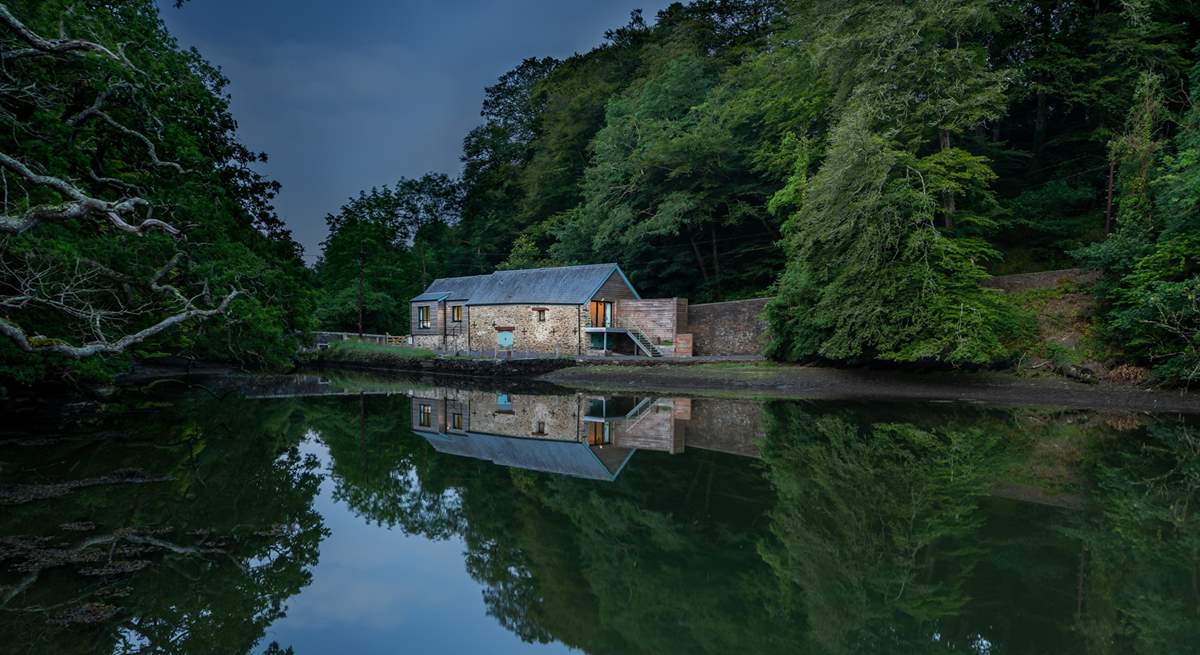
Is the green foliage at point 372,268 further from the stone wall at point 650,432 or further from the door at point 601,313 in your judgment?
the stone wall at point 650,432

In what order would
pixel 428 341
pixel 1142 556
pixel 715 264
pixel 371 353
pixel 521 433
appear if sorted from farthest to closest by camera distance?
pixel 428 341, pixel 371 353, pixel 715 264, pixel 521 433, pixel 1142 556

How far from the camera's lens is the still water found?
13.2 ft

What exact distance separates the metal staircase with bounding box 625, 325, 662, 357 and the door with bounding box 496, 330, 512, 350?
19.3ft

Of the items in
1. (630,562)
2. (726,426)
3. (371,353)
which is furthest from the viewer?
(371,353)

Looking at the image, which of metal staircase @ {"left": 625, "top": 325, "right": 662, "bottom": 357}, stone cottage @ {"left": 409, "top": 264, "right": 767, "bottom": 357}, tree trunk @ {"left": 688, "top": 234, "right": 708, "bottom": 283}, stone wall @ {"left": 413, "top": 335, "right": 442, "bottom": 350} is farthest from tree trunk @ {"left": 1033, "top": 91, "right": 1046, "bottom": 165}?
stone wall @ {"left": 413, "top": 335, "right": 442, "bottom": 350}

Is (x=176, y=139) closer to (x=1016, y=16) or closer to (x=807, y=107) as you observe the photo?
A: (x=807, y=107)

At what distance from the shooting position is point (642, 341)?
27.9 meters

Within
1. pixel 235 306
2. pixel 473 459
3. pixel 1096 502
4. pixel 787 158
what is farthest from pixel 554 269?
pixel 1096 502

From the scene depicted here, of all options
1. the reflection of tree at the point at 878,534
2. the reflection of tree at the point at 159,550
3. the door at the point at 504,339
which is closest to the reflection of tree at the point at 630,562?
the reflection of tree at the point at 878,534

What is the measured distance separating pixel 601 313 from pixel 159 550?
78.1 feet

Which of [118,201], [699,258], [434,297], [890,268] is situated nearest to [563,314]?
[699,258]

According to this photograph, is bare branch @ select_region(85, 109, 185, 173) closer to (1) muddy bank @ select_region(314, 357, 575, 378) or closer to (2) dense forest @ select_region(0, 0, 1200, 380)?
(2) dense forest @ select_region(0, 0, 1200, 380)

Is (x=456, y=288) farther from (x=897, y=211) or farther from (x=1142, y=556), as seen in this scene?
(x=1142, y=556)

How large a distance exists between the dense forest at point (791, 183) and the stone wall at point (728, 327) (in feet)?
9.73
